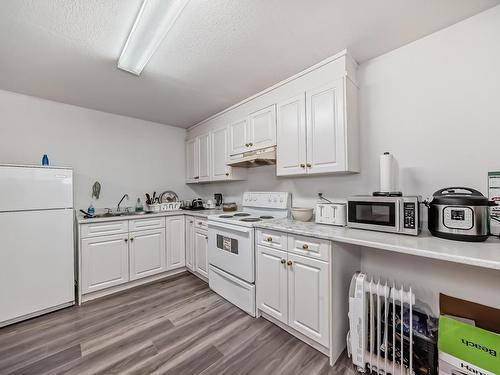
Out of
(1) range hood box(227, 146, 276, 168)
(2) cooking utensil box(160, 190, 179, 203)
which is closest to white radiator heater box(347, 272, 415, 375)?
Answer: (1) range hood box(227, 146, 276, 168)

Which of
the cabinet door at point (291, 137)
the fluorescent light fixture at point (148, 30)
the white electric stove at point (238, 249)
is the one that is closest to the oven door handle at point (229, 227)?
the white electric stove at point (238, 249)

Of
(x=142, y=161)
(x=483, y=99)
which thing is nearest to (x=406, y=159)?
(x=483, y=99)

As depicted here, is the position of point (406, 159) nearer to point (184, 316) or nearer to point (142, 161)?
point (184, 316)

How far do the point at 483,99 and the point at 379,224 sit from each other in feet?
3.49

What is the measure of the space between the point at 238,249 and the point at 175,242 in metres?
1.33

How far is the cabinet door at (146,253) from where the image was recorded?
8.71 ft

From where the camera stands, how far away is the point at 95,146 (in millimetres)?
2945

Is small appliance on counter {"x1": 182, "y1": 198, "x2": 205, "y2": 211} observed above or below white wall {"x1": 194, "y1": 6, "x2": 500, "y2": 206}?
below

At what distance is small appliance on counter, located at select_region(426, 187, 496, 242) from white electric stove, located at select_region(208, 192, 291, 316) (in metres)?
1.34

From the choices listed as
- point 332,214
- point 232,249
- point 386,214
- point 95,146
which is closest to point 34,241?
point 95,146

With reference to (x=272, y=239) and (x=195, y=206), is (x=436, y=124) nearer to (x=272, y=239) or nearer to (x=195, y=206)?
(x=272, y=239)

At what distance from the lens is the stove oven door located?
6.58 feet

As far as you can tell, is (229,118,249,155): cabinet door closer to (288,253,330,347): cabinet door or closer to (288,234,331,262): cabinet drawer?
(288,234,331,262): cabinet drawer

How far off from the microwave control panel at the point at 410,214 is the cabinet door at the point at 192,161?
2.89 meters
